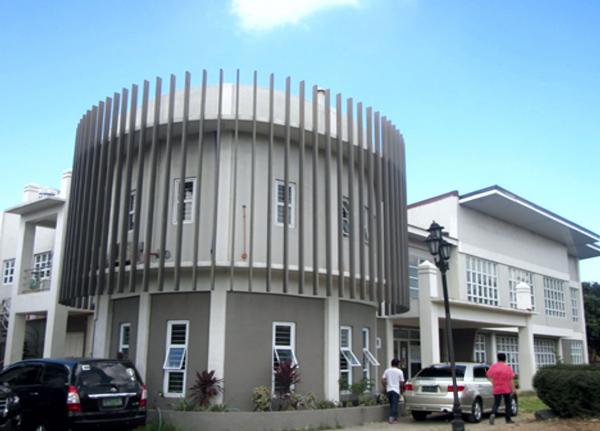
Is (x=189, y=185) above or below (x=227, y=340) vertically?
above

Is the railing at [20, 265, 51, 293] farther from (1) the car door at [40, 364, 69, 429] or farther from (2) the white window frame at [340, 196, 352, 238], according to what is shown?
(1) the car door at [40, 364, 69, 429]

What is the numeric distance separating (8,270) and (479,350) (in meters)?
25.4

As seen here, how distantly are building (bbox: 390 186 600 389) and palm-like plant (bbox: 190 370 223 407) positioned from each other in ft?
32.7

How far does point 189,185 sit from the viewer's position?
16.6m

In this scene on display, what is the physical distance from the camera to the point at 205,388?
14477mm

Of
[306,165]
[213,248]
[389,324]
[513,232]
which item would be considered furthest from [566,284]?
[213,248]

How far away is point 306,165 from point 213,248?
3.85m

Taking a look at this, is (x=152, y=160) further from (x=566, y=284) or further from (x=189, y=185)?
(x=566, y=284)

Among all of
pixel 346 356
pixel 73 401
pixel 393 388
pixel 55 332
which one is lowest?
pixel 73 401

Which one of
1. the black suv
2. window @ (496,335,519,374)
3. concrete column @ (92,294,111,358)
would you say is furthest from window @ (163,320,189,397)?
window @ (496,335,519,374)

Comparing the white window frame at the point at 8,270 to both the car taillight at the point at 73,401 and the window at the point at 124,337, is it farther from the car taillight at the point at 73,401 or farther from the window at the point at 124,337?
the car taillight at the point at 73,401

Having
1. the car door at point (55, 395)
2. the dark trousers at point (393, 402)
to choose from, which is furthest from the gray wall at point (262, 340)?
the car door at point (55, 395)

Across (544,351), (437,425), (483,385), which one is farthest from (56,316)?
(544,351)

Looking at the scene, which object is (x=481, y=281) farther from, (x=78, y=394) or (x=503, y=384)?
(x=78, y=394)
